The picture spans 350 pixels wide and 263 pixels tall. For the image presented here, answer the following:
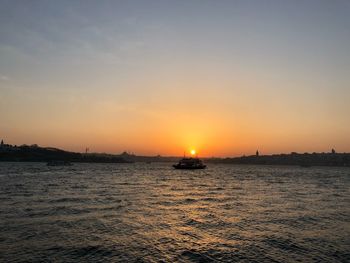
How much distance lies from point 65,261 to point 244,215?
21.4m

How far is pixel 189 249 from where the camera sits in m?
20.2

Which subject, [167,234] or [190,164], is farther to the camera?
[190,164]

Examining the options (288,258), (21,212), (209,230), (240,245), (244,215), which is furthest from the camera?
(244,215)

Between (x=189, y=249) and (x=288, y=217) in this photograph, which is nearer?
(x=189, y=249)

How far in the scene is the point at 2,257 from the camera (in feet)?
56.6

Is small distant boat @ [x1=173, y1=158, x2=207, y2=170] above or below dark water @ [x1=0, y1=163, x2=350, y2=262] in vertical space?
above

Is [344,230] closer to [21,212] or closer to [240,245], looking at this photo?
[240,245]

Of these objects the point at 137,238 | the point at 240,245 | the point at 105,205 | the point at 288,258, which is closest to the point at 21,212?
the point at 105,205

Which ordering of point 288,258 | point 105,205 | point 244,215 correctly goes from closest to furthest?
1. point 288,258
2. point 244,215
3. point 105,205

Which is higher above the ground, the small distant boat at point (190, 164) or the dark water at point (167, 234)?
the small distant boat at point (190, 164)

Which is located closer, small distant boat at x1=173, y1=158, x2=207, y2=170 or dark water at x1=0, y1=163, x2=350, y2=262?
dark water at x1=0, y1=163, x2=350, y2=262

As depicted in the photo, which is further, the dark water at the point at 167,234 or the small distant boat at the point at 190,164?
the small distant boat at the point at 190,164

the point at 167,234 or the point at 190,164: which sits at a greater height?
the point at 190,164

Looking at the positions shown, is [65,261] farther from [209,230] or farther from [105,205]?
[105,205]
